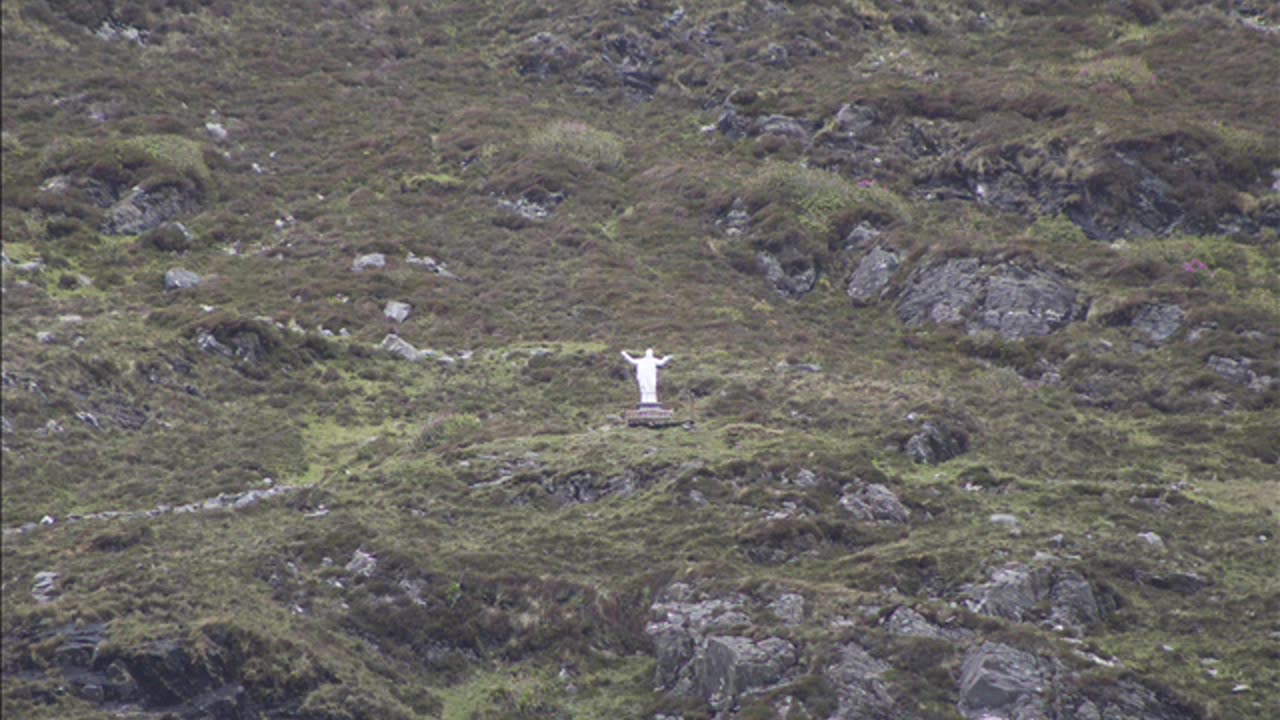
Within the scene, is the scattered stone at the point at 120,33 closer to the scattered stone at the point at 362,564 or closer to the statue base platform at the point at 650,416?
the statue base platform at the point at 650,416

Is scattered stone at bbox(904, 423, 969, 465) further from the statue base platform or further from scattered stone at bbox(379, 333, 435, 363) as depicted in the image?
scattered stone at bbox(379, 333, 435, 363)

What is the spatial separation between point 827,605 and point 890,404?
564 inches

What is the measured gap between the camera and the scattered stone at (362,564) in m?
30.3

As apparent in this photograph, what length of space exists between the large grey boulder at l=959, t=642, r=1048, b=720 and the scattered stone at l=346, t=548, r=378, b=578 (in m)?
13.6

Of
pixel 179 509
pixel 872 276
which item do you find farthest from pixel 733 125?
pixel 179 509

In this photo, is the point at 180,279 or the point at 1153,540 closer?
the point at 1153,540

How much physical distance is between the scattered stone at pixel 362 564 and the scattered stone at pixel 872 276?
2777cm

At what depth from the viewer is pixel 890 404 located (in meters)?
41.5

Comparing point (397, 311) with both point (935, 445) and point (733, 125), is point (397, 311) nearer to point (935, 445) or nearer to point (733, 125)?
point (935, 445)

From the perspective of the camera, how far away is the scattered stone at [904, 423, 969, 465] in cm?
3822

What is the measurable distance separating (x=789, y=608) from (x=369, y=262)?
2867 cm

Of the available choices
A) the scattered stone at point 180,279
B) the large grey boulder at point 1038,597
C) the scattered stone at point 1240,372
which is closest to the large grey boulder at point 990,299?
the scattered stone at point 1240,372

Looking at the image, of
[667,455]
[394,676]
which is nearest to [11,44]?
[667,455]

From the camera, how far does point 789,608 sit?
28219 mm
